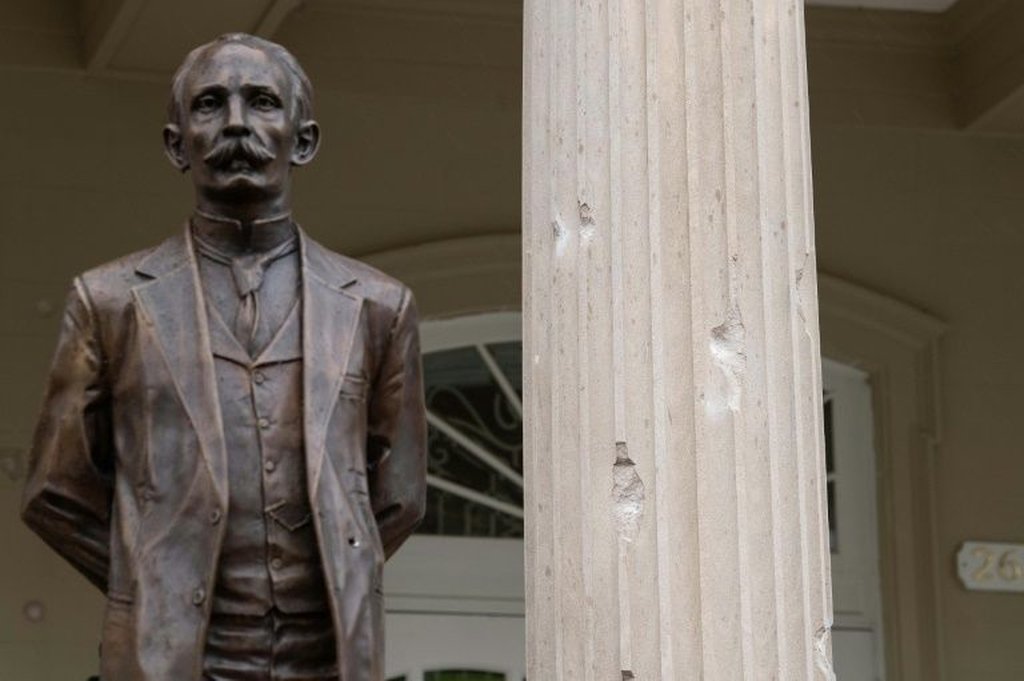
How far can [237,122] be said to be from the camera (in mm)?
4473

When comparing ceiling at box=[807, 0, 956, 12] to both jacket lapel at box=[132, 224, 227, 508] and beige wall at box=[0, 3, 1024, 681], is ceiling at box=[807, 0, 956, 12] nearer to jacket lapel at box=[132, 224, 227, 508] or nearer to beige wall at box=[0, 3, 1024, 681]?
beige wall at box=[0, 3, 1024, 681]

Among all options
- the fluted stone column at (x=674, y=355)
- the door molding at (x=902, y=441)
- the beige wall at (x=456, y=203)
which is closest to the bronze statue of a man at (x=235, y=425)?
the fluted stone column at (x=674, y=355)

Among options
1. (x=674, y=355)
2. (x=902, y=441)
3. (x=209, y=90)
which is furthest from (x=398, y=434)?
(x=902, y=441)

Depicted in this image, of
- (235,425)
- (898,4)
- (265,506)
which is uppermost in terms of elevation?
(898,4)

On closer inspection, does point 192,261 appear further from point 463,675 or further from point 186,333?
point 463,675

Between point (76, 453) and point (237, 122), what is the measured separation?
0.62m

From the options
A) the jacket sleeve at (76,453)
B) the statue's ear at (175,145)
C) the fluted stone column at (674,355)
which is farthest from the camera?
the fluted stone column at (674,355)

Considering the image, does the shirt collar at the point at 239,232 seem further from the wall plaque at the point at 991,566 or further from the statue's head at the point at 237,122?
the wall plaque at the point at 991,566

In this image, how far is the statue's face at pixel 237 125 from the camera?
4.48m

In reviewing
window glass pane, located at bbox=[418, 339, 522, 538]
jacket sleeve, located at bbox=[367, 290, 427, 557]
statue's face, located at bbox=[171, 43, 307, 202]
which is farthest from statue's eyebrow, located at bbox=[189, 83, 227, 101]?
window glass pane, located at bbox=[418, 339, 522, 538]

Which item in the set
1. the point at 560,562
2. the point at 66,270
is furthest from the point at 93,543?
the point at 66,270

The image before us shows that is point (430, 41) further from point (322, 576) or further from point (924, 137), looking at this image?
point (322, 576)

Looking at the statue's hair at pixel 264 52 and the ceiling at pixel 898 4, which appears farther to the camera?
the ceiling at pixel 898 4

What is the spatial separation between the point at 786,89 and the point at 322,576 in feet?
7.40
